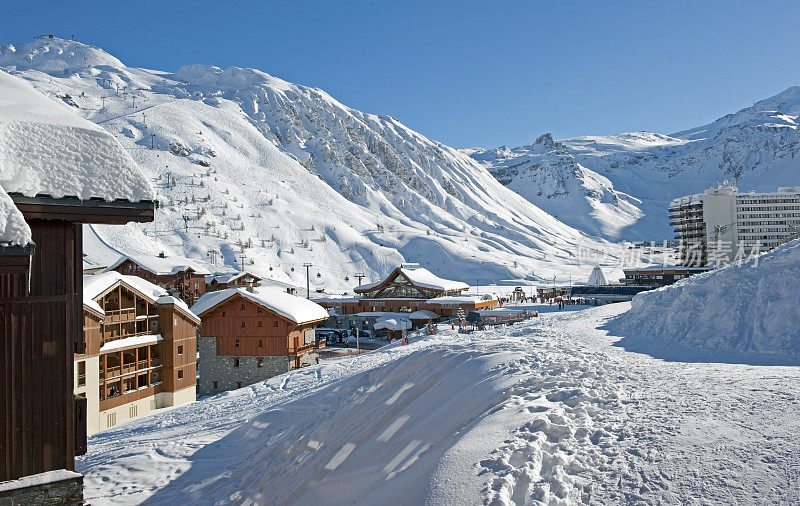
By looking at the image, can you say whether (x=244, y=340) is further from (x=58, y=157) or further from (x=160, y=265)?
(x=58, y=157)

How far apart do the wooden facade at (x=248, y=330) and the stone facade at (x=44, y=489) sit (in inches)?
1004

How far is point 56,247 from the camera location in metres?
6.53

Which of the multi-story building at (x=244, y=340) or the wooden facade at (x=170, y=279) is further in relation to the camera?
the wooden facade at (x=170, y=279)

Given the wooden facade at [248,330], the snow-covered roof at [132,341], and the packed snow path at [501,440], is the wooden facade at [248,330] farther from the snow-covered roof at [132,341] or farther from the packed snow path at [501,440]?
the packed snow path at [501,440]

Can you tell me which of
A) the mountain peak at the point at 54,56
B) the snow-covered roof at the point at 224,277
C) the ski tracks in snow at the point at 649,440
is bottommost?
the ski tracks in snow at the point at 649,440

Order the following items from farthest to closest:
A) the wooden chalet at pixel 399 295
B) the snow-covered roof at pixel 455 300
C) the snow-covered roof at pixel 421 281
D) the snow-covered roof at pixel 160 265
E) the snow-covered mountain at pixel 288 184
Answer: the snow-covered mountain at pixel 288 184 → the snow-covered roof at pixel 421 281 → the wooden chalet at pixel 399 295 → the snow-covered roof at pixel 455 300 → the snow-covered roof at pixel 160 265

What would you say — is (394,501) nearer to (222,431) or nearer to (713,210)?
(222,431)

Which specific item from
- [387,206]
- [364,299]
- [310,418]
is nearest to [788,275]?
[310,418]

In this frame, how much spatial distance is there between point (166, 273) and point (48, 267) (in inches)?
1811

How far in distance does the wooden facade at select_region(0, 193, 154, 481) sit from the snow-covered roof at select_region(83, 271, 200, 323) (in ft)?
53.4

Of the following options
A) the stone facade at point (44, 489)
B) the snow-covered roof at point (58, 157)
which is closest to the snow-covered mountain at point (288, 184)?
the snow-covered roof at point (58, 157)

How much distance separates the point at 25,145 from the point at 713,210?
94803 mm

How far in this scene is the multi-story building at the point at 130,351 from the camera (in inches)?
876

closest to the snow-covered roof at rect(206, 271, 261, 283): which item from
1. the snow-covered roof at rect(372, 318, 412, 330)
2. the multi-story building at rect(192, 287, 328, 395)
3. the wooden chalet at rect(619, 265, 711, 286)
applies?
the snow-covered roof at rect(372, 318, 412, 330)
